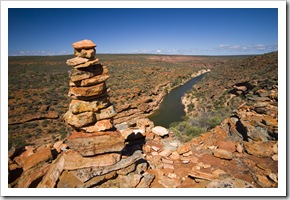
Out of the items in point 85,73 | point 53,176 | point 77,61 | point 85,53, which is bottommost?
point 53,176

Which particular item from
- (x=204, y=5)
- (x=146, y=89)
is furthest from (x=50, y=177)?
(x=146, y=89)

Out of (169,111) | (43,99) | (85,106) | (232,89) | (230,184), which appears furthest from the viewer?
(169,111)

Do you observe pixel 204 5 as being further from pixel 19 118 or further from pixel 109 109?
pixel 19 118

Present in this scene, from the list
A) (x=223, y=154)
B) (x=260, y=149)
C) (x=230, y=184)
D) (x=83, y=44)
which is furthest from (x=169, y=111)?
(x=83, y=44)

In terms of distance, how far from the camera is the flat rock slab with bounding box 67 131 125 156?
533 centimetres

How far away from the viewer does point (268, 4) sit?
198 inches

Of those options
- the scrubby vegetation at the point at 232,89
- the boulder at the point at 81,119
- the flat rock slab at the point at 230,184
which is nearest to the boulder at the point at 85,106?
the boulder at the point at 81,119

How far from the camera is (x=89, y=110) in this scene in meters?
5.47

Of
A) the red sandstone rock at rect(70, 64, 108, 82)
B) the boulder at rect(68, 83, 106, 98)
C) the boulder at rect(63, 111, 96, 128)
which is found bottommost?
the boulder at rect(63, 111, 96, 128)

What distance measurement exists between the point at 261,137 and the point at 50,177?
24.0ft

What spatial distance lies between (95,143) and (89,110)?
90cm

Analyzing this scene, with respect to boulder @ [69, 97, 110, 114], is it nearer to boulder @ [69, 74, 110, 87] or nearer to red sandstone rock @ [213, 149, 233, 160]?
boulder @ [69, 74, 110, 87]

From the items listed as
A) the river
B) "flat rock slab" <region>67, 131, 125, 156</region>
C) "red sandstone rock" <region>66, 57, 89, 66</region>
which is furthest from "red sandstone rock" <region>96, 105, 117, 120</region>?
the river

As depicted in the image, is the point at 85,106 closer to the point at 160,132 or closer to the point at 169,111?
the point at 160,132
